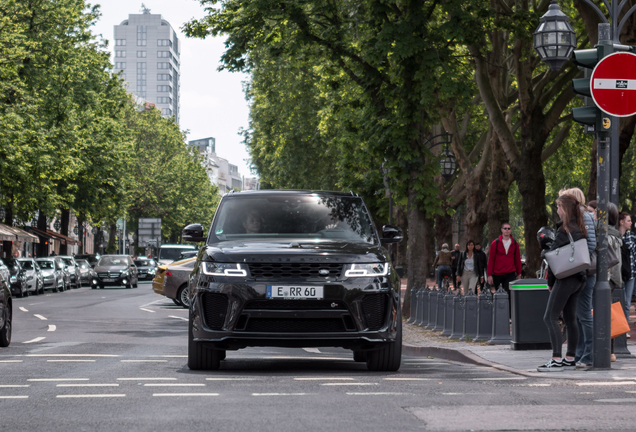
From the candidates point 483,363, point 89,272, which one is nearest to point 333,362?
point 483,363

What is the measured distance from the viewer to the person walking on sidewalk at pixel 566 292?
10.4 m

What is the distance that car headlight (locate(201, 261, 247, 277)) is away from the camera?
10000 mm

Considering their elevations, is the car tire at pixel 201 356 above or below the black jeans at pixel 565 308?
below

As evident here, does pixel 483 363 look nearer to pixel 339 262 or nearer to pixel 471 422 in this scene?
pixel 339 262

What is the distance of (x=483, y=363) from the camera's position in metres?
11.9

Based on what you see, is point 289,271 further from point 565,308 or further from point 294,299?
point 565,308

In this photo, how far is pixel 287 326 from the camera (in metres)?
9.96

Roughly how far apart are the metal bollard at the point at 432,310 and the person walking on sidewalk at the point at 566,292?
7715mm

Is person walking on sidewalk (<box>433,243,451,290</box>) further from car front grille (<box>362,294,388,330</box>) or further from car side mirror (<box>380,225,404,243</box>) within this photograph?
car front grille (<box>362,294,388,330</box>)

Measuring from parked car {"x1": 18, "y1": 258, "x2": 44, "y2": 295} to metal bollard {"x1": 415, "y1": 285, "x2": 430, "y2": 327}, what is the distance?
1060 inches

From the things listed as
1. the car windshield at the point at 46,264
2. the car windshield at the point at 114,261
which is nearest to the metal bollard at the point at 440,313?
the car windshield at the point at 46,264

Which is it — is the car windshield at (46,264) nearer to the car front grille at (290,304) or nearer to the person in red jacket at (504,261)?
the person in red jacket at (504,261)

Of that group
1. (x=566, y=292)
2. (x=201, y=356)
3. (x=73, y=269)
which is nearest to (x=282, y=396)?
(x=201, y=356)

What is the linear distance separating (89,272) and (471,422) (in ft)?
181
